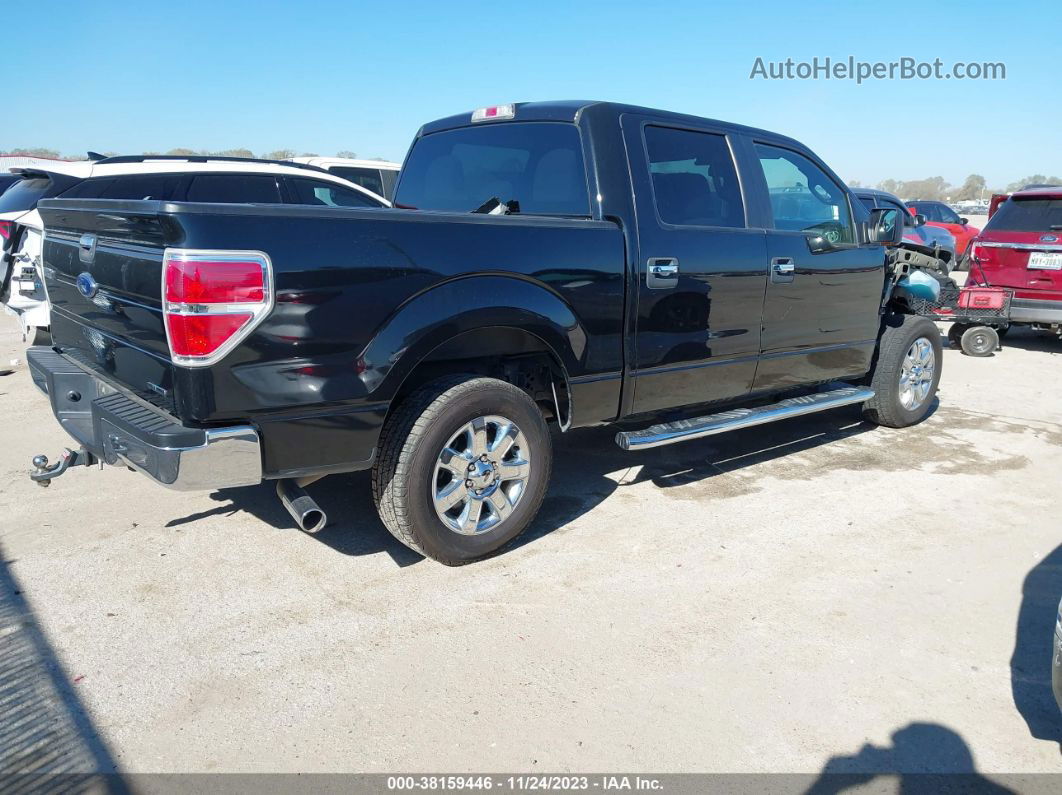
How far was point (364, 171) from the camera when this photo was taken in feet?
39.5

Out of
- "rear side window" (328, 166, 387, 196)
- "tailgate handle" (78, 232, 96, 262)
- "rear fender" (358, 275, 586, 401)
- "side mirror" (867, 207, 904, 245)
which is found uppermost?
"rear side window" (328, 166, 387, 196)

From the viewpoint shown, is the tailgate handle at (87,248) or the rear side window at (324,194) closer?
the tailgate handle at (87,248)

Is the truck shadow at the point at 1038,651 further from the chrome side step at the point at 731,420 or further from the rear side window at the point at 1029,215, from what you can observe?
the rear side window at the point at 1029,215

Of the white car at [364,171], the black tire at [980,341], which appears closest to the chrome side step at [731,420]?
the black tire at [980,341]

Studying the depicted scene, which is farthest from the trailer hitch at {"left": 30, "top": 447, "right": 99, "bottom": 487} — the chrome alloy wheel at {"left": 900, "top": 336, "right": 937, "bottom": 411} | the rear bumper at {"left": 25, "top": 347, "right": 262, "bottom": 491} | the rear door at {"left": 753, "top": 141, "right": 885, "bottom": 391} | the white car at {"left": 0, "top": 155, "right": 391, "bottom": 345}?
the chrome alloy wheel at {"left": 900, "top": 336, "right": 937, "bottom": 411}

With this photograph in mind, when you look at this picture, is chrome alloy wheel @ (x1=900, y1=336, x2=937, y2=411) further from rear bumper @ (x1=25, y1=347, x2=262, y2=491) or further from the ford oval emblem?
the ford oval emblem

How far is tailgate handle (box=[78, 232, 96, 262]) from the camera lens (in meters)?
3.32

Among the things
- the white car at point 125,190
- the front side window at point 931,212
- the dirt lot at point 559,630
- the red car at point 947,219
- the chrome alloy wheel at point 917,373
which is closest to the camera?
the dirt lot at point 559,630

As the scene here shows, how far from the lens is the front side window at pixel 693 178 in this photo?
425 centimetres

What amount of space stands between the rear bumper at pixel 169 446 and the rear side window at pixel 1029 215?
9405 mm

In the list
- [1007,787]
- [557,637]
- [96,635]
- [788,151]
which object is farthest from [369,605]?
[788,151]

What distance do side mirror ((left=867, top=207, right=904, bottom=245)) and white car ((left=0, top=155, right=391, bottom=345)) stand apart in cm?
393

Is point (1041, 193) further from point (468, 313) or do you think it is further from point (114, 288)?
point (114, 288)

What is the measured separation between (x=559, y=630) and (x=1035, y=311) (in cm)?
832
